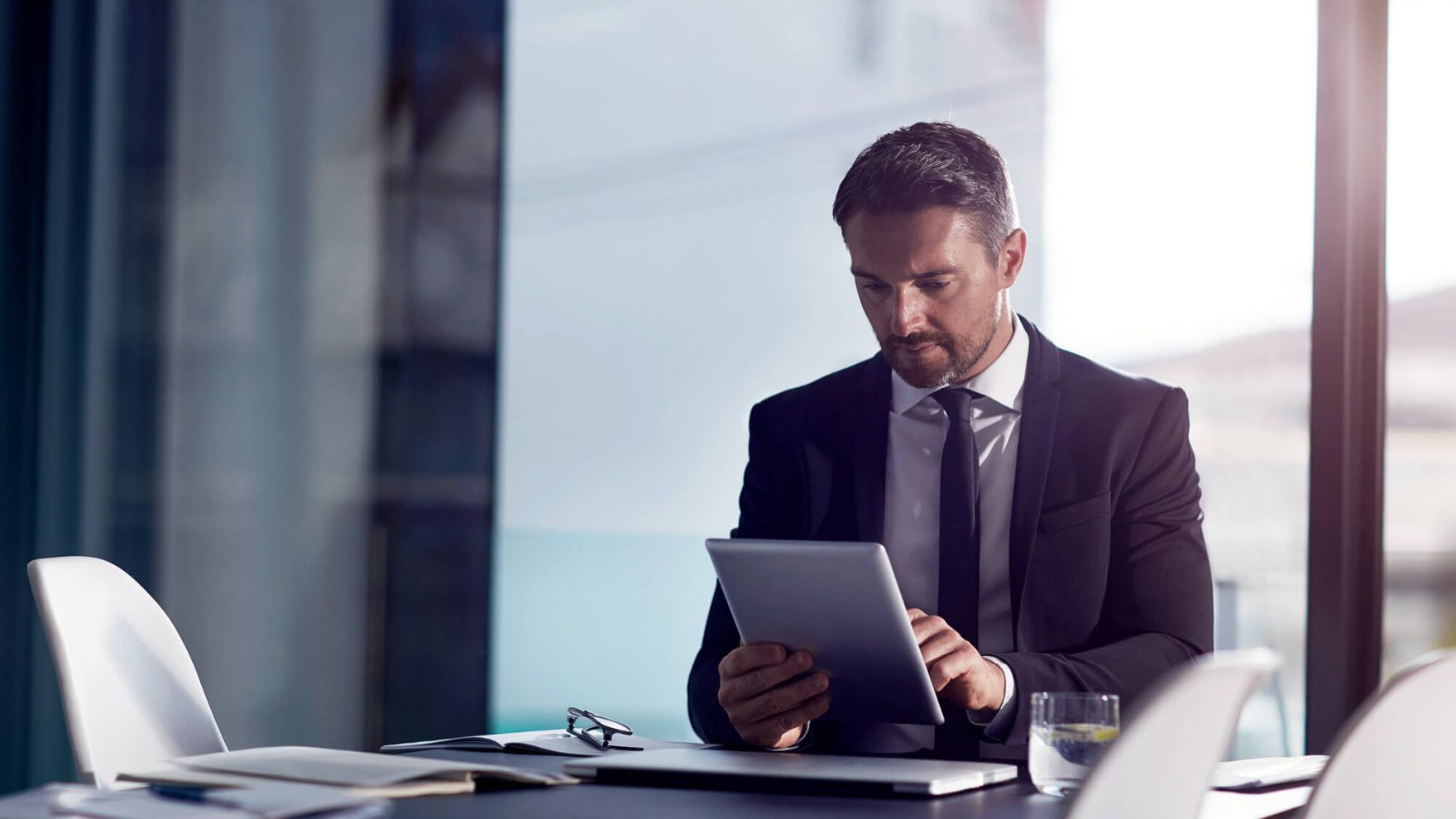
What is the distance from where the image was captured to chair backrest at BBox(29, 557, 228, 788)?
155cm

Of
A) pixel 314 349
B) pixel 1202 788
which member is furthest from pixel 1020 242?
pixel 314 349

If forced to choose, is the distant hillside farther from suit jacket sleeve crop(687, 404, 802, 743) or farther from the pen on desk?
the pen on desk

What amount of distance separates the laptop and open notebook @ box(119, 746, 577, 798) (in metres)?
0.07

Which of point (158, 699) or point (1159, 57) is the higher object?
point (1159, 57)

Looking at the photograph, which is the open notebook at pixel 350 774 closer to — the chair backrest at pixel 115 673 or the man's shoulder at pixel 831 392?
the chair backrest at pixel 115 673

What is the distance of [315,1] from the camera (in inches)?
138

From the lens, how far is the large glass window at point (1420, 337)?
8.98 ft

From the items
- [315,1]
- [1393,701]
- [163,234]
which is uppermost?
[315,1]

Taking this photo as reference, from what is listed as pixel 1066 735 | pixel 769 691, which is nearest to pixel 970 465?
pixel 769 691

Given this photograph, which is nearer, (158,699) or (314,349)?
(158,699)

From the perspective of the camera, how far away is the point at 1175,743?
3.06 feet

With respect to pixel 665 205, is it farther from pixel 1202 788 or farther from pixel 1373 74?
pixel 1202 788

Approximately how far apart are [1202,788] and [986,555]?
1.10m

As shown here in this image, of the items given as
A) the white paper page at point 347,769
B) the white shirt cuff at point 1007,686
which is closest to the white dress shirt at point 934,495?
the white shirt cuff at point 1007,686
